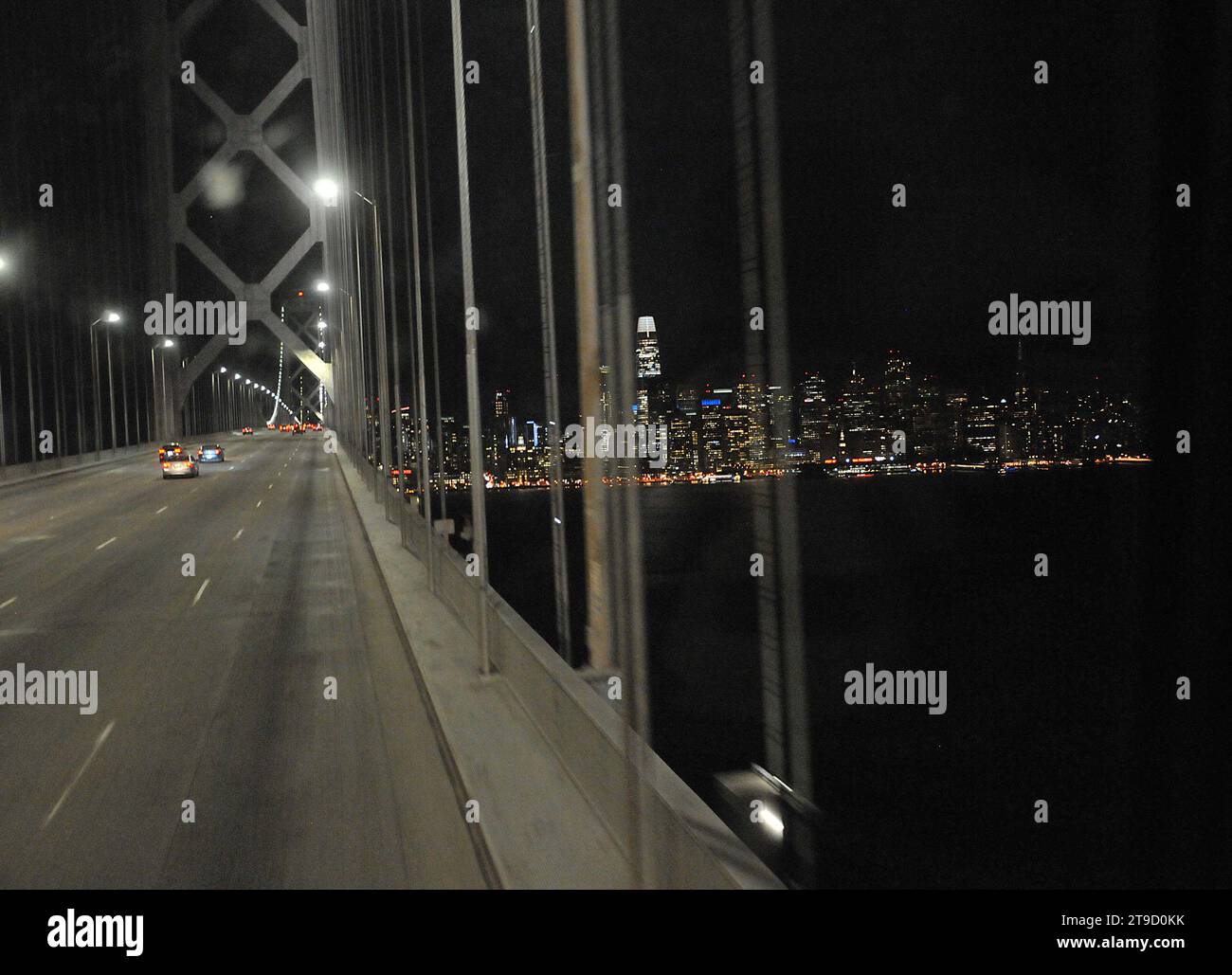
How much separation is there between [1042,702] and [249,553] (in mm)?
22309

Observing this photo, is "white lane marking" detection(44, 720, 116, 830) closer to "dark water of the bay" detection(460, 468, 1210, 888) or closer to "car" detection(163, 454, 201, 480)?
"dark water of the bay" detection(460, 468, 1210, 888)

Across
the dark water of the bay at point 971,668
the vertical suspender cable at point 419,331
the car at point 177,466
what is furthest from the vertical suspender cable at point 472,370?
the car at point 177,466

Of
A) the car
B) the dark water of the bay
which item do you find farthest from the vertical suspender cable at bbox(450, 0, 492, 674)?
the car

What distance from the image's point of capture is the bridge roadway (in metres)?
5.60

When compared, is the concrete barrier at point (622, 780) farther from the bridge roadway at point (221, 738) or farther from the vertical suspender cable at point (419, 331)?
the vertical suspender cable at point (419, 331)

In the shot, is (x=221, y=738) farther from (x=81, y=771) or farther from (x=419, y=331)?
(x=419, y=331)

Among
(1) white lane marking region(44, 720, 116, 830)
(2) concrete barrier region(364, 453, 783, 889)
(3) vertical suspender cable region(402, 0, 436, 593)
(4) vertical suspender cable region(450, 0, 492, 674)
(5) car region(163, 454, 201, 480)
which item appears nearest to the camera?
(2) concrete barrier region(364, 453, 783, 889)

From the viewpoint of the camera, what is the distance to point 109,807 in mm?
6410

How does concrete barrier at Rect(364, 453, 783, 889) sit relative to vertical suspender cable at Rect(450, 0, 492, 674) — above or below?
below

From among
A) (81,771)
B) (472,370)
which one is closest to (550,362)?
(472,370)

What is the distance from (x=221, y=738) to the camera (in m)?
7.98

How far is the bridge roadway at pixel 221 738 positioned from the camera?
5.60 meters
